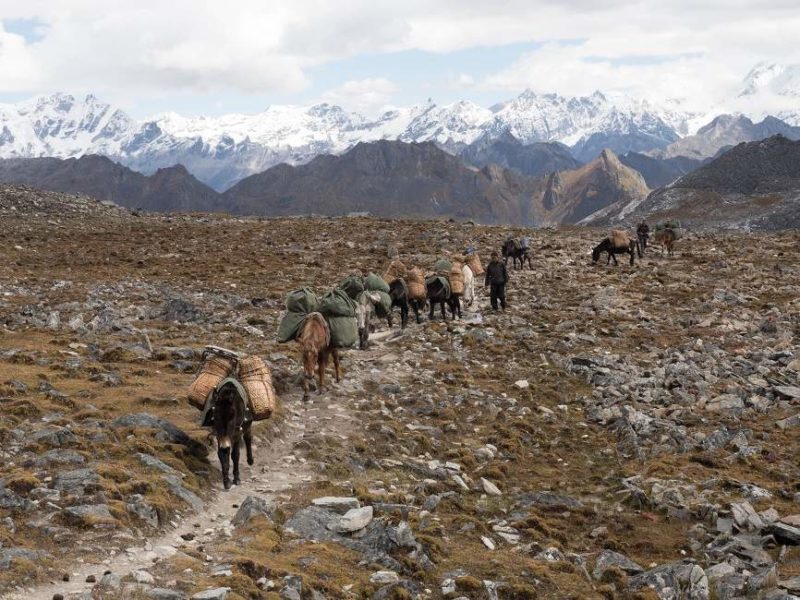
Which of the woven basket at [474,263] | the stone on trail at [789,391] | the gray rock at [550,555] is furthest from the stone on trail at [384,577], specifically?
the woven basket at [474,263]

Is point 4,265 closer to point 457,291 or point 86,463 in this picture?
point 457,291

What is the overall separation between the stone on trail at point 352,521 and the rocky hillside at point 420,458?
0.03 m

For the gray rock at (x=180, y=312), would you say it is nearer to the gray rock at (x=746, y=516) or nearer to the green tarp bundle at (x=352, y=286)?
the green tarp bundle at (x=352, y=286)

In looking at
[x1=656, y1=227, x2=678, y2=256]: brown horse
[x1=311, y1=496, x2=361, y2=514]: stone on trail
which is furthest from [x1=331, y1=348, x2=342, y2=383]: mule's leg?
[x1=656, y1=227, x2=678, y2=256]: brown horse

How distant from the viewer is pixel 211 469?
1359cm

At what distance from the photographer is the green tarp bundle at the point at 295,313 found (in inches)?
747

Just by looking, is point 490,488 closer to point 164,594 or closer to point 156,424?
point 156,424

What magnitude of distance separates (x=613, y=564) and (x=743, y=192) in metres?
168

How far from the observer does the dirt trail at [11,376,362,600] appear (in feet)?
29.3

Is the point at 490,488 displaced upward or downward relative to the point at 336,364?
downward

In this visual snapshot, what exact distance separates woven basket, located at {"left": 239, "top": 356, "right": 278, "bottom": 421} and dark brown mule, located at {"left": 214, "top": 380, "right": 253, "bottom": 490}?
0.36 meters

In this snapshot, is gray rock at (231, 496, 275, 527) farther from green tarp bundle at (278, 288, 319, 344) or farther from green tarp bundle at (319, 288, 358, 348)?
green tarp bundle at (319, 288, 358, 348)

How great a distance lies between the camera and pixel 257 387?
1383 centimetres

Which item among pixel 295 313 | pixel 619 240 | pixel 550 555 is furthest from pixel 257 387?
pixel 619 240
